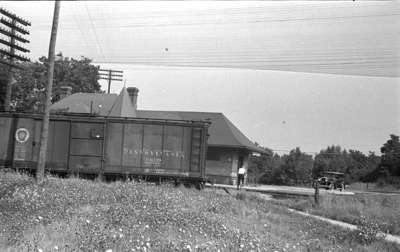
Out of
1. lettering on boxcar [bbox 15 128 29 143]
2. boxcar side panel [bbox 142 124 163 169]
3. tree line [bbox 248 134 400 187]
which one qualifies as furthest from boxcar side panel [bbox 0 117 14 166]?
tree line [bbox 248 134 400 187]

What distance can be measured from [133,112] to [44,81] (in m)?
21.8

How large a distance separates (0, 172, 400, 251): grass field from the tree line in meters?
21.1

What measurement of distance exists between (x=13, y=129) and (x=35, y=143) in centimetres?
120

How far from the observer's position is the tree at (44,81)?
53000 millimetres

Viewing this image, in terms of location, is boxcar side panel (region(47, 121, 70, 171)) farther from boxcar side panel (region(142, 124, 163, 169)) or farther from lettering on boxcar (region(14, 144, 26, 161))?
boxcar side panel (region(142, 124, 163, 169))

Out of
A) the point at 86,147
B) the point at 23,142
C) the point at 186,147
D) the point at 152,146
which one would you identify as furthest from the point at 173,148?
the point at 23,142

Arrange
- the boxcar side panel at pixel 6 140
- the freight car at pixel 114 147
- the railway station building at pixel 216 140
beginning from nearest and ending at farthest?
the freight car at pixel 114 147
the boxcar side panel at pixel 6 140
the railway station building at pixel 216 140

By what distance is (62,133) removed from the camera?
21188 millimetres

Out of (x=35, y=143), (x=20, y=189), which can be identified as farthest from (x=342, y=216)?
(x=35, y=143)

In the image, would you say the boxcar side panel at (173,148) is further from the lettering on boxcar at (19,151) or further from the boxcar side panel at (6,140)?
the boxcar side panel at (6,140)

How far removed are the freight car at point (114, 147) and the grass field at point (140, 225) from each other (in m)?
5.85

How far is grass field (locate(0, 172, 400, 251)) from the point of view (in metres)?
7.26

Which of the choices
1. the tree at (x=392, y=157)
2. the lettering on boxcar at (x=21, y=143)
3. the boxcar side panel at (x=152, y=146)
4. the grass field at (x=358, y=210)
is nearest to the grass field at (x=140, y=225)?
the grass field at (x=358, y=210)

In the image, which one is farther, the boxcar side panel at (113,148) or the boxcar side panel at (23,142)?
the boxcar side panel at (23,142)
